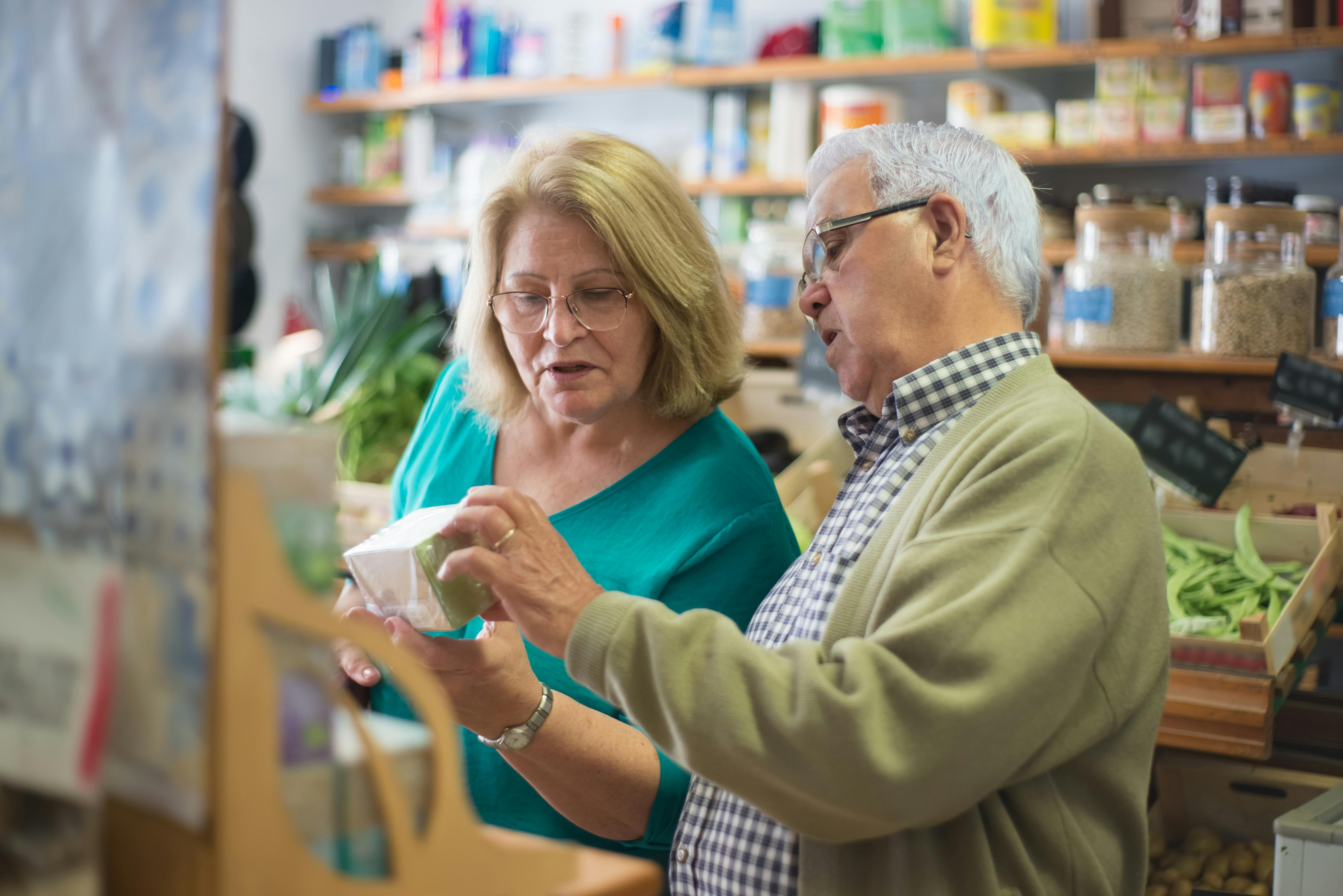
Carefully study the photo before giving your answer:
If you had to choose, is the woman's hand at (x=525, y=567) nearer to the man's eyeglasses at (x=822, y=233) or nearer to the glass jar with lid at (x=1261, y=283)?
the man's eyeglasses at (x=822, y=233)

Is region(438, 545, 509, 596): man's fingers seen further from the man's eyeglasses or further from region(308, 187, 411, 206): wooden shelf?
region(308, 187, 411, 206): wooden shelf

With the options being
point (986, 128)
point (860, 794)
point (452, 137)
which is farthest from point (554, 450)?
point (452, 137)

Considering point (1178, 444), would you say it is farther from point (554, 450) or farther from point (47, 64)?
point (47, 64)

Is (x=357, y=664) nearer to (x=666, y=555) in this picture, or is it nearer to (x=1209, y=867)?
(x=666, y=555)

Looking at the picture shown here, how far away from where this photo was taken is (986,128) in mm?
3949

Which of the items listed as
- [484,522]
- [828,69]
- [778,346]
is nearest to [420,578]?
[484,522]

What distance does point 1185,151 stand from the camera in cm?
364

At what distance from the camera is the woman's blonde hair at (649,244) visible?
1.45 metres

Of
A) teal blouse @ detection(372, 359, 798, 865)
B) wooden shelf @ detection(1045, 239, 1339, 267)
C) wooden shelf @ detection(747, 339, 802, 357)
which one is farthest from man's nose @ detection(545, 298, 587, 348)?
wooden shelf @ detection(1045, 239, 1339, 267)

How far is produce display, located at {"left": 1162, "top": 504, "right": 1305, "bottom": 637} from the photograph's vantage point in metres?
1.77

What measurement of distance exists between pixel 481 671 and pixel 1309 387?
1.51 m

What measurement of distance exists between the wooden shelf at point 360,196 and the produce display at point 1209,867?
14.1 feet

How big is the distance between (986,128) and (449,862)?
3.81 m

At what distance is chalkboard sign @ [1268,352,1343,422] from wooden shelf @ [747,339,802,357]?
4.46ft
